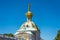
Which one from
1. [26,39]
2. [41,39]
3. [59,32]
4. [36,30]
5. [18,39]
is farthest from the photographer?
[41,39]

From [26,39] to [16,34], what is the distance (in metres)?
3.01

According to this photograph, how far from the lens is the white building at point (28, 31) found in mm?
67312

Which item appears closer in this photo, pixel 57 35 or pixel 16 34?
pixel 57 35

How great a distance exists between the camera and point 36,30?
2820 inches

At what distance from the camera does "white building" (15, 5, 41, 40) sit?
67312 millimetres

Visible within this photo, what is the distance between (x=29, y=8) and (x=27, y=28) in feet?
23.1

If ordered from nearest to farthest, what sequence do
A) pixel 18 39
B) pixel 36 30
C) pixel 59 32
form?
pixel 59 32 < pixel 18 39 < pixel 36 30

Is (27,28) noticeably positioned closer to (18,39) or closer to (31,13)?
(31,13)

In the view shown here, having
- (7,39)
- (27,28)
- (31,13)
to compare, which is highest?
(31,13)

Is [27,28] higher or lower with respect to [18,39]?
higher

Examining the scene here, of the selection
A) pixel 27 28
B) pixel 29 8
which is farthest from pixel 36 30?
pixel 29 8

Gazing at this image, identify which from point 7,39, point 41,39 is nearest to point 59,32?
point 7,39

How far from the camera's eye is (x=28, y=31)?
69000 millimetres

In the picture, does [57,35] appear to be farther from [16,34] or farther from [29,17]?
[29,17]
